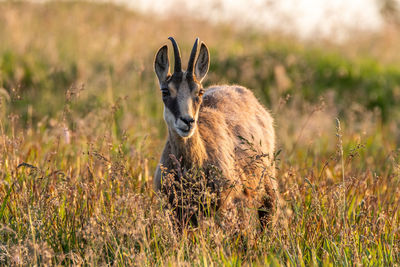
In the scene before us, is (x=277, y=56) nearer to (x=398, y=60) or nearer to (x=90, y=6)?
(x=398, y=60)

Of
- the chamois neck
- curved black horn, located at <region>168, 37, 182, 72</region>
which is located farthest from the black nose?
curved black horn, located at <region>168, 37, 182, 72</region>

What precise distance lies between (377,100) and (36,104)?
21.5ft

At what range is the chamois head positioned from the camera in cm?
421

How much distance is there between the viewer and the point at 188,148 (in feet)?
14.7

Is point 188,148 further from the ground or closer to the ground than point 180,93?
closer to the ground

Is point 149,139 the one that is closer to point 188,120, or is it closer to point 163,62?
point 163,62

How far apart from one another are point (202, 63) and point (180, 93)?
0.67 metres

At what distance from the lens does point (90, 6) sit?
1540 cm

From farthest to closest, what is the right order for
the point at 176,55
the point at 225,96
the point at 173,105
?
the point at 225,96 → the point at 176,55 → the point at 173,105

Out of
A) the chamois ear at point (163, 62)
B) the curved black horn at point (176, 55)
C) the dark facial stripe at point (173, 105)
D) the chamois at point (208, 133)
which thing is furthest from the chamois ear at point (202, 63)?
the dark facial stripe at point (173, 105)

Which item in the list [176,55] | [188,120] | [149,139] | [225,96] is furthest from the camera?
[225,96]

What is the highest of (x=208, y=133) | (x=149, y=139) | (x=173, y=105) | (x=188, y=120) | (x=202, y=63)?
(x=202, y=63)

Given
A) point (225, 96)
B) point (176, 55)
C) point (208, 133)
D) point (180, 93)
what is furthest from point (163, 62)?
point (225, 96)

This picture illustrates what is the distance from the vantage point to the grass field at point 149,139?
3600 millimetres
